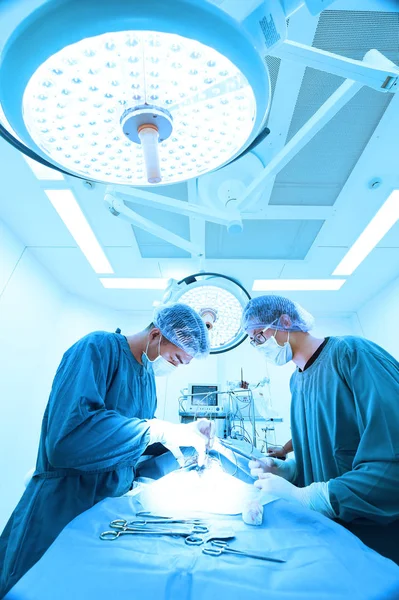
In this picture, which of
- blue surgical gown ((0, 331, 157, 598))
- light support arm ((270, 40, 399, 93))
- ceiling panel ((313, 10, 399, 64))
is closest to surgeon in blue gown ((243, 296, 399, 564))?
blue surgical gown ((0, 331, 157, 598))

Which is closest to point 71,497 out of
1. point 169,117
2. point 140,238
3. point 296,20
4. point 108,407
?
point 108,407

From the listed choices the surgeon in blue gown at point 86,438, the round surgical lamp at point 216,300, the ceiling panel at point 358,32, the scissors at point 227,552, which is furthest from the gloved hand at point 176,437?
the ceiling panel at point 358,32

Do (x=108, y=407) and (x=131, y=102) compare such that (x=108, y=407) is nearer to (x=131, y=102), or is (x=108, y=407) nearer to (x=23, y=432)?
(x=131, y=102)

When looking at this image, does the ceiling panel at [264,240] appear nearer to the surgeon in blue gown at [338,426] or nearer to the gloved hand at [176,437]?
the surgeon in blue gown at [338,426]

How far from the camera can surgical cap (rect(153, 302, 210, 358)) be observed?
1166mm

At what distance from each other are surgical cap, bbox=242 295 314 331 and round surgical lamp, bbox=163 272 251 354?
0.66 feet

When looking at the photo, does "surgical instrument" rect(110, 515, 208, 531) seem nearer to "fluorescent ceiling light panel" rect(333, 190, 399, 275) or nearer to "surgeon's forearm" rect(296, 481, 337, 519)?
"surgeon's forearm" rect(296, 481, 337, 519)

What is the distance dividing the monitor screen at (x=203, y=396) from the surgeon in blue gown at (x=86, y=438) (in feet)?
3.33

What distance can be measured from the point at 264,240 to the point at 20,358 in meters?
2.27

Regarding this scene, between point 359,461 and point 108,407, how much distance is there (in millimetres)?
933

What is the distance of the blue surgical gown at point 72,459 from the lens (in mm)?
819

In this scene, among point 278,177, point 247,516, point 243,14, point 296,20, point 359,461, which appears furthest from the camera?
point 278,177

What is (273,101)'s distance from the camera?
1.18 metres

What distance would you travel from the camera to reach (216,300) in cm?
105
